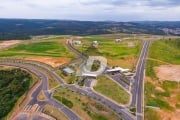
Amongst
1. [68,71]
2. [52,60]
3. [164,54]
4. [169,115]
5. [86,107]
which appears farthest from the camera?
[164,54]

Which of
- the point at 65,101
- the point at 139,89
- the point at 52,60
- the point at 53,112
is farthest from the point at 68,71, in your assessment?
the point at 53,112

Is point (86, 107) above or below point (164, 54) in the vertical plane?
below

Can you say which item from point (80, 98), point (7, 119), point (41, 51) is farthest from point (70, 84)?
point (41, 51)

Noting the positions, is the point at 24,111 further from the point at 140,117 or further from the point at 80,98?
the point at 140,117

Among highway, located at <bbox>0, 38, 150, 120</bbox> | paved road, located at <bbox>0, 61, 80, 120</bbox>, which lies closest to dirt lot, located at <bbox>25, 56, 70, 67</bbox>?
highway, located at <bbox>0, 38, 150, 120</bbox>

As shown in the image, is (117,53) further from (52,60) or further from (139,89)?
(139,89)

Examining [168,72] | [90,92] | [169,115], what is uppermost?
[168,72]
